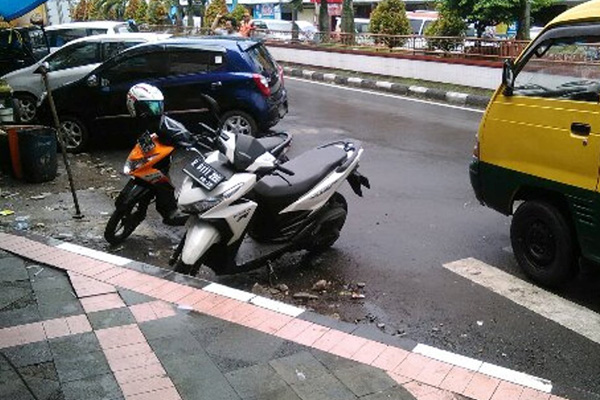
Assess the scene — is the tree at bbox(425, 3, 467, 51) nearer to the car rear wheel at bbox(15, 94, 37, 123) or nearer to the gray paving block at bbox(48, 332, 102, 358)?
the car rear wheel at bbox(15, 94, 37, 123)

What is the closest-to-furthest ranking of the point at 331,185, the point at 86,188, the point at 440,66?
the point at 331,185
the point at 86,188
the point at 440,66

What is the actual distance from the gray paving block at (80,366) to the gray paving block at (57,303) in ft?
1.96

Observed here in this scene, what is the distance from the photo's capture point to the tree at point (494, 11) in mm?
14852

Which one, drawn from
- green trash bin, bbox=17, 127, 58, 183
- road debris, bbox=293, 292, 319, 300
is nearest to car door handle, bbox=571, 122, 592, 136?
road debris, bbox=293, 292, 319, 300

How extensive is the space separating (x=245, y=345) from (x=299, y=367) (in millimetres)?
403

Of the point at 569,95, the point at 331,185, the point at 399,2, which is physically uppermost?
the point at 399,2

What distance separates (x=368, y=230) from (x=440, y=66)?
1092cm

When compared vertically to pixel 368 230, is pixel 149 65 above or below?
above

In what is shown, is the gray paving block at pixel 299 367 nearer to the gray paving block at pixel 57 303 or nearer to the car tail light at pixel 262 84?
the gray paving block at pixel 57 303

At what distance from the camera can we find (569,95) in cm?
445

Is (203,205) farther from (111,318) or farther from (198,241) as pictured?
(111,318)

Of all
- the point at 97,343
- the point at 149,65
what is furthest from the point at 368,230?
the point at 149,65

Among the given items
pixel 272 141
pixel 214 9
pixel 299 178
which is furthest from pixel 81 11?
pixel 299 178

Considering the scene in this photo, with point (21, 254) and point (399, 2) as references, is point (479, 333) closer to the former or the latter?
point (21, 254)
